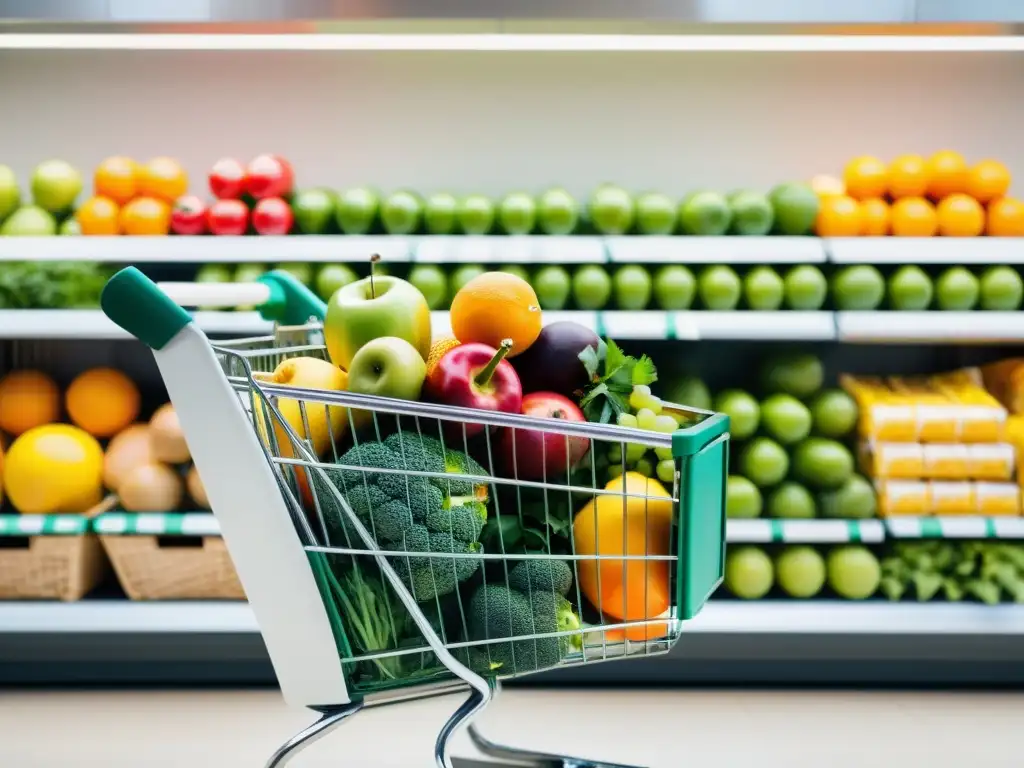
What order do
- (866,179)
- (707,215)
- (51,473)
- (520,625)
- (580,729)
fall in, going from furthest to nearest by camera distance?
1. (866,179)
2. (707,215)
3. (51,473)
4. (580,729)
5. (520,625)

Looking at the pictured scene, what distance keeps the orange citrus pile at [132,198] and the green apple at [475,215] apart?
808 millimetres

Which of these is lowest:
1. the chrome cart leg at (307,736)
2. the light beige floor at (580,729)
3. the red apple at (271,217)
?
the light beige floor at (580,729)

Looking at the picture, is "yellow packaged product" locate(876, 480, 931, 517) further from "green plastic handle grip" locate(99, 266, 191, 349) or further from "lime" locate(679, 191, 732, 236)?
"green plastic handle grip" locate(99, 266, 191, 349)

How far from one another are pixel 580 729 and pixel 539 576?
4.09 ft

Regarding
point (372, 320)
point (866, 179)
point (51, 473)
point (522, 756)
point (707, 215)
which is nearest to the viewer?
point (372, 320)

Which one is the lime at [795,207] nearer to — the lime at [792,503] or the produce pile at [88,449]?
the lime at [792,503]

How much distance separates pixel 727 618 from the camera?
2387 millimetres

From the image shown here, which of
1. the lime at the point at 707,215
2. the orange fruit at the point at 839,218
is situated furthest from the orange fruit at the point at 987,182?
the lime at the point at 707,215

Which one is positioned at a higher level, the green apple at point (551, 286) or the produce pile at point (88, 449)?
the green apple at point (551, 286)

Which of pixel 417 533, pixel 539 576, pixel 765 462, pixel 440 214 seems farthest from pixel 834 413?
pixel 417 533

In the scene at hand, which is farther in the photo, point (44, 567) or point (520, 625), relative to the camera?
point (44, 567)

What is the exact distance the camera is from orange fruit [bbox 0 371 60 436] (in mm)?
2518

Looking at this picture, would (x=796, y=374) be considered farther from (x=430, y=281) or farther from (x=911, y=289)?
(x=430, y=281)

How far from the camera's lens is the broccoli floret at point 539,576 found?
1116 millimetres
